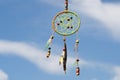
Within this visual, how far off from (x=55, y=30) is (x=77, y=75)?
13.9 feet

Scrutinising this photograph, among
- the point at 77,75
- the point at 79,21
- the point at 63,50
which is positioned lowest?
the point at 77,75

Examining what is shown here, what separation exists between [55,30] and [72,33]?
149 cm

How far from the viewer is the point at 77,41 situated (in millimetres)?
31875

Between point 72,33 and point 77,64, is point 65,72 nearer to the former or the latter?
point 77,64

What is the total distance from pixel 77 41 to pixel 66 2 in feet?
10.7

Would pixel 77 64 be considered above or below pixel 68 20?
below

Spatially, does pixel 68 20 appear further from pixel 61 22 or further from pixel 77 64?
pixel 77 64

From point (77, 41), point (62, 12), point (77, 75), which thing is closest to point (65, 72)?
point (77, 75)

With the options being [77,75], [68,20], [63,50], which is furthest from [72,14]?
[77,75]

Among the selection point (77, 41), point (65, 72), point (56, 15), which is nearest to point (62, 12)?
point (56, 15)

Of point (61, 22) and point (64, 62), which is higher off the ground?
point (61, 22)

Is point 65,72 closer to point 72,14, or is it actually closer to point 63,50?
point 63,50

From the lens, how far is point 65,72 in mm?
30391

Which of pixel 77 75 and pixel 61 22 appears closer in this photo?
pixel 77 75
